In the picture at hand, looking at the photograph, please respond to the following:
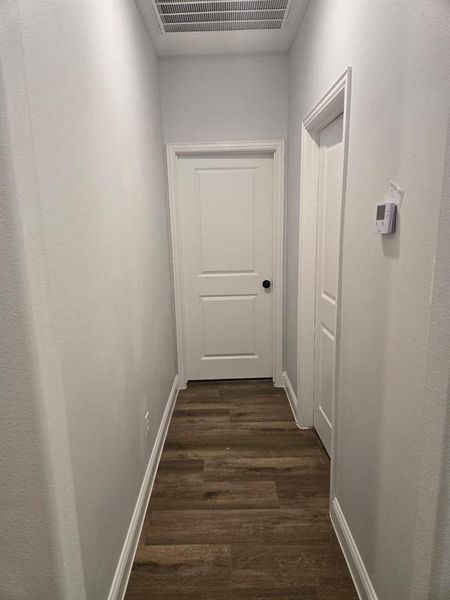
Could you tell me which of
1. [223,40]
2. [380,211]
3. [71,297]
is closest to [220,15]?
[223,40]

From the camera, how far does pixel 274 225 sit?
9.51 feet

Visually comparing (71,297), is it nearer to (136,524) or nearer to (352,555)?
(136,524)

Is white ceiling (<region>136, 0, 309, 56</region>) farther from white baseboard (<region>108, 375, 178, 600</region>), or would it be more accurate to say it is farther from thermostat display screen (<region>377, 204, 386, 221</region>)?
white baseboard (<region>108, 375, 178, 600</region>)

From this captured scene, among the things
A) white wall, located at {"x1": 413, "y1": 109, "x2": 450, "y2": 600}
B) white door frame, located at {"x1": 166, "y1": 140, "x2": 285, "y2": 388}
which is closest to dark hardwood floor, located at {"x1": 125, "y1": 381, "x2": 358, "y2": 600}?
white door frame, located at {"x1": 166, "y1": 140, "x2": 285, "y2": 388}

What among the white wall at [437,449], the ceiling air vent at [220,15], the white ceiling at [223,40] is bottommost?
the white wall at [437,449]

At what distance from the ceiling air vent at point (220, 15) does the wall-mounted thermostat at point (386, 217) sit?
5.46ft

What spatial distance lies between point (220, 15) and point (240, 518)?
287 cm

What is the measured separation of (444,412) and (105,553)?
1.22 m

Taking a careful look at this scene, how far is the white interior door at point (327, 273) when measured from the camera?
190 cm

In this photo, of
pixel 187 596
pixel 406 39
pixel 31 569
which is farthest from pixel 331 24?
pixel 187 596

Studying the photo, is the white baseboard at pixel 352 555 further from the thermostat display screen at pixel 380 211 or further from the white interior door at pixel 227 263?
the white interior door at pixel 227 263

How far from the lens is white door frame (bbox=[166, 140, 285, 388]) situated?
108 inches

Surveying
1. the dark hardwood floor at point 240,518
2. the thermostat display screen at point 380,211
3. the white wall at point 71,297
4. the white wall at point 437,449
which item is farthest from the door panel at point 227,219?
the white wall at point 437,449

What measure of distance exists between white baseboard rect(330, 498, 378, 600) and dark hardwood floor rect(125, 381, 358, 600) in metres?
0.04
